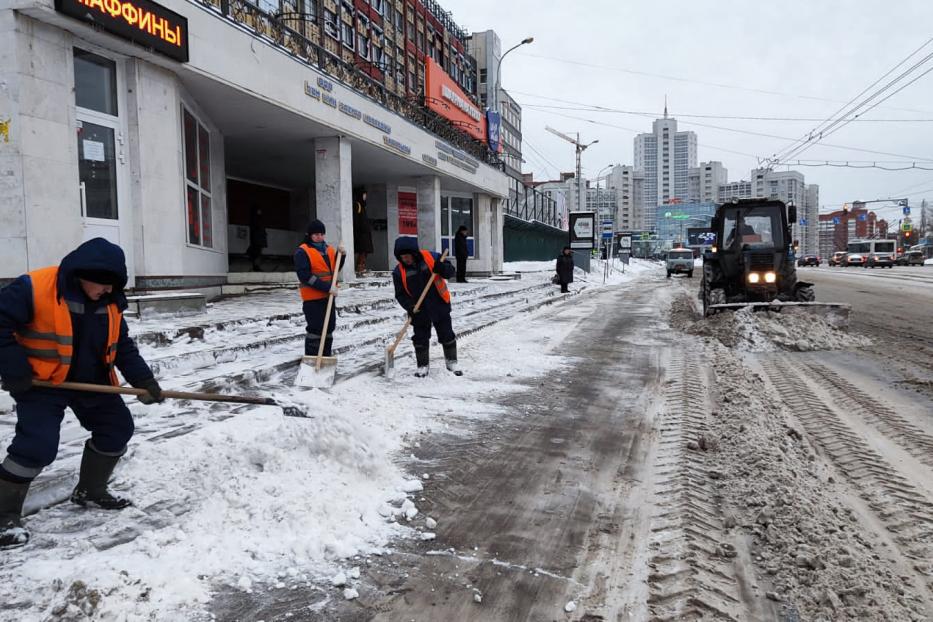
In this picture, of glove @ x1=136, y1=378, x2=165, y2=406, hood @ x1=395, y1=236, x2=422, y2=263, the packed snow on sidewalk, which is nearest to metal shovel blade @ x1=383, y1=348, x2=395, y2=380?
hood @ x1=395, y1=236, x2=422, y2=263

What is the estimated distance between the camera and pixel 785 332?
9047mm

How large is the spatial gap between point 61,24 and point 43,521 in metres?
7.64

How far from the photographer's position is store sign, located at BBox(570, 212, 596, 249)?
102 feet

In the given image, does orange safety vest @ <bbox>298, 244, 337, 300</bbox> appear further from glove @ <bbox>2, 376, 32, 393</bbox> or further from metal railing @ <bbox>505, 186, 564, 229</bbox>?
metal railing @ <bbox>505, 186, 564, 229</bbox>

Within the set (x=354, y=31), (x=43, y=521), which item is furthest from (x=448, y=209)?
(x=43, y=521)

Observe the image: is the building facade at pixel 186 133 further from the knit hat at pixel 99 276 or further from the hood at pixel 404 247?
the knit hat at pixel 99 276

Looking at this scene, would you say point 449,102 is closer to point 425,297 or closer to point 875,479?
point 425,297

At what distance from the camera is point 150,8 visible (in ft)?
29.8

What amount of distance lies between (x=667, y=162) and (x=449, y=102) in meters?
121

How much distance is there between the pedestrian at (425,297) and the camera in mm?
6828

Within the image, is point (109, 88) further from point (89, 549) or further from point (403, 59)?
point (403, 59)

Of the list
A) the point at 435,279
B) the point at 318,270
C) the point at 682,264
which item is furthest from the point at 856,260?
the point at 318,270

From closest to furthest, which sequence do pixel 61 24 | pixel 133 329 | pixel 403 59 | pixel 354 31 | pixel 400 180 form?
pixel 133 329, pixel 61 24, pixel 400 180, pixel 354 31, pixel 403 59

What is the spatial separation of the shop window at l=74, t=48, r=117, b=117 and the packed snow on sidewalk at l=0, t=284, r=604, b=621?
20.0ft
